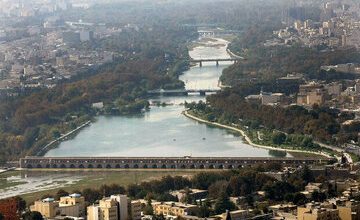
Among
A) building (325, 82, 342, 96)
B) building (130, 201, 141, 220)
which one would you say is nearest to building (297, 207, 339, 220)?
building (130, 201, 141, 220)

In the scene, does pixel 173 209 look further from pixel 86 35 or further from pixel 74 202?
pixel 86 35

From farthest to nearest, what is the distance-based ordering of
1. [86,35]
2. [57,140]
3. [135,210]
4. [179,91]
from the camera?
[86,35] < [179,91] < [57,140] < [135,210]

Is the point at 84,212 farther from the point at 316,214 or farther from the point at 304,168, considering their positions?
the point at 304,168

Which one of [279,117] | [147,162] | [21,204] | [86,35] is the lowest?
[86,35]

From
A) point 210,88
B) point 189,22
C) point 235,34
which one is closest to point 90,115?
point 210,88

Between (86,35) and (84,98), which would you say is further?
(86,35)

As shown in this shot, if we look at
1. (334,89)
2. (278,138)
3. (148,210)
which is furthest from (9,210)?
(334,89)

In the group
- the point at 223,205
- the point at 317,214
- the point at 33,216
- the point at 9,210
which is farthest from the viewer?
the point at 223,205

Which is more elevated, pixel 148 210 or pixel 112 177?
pixel 148 210
